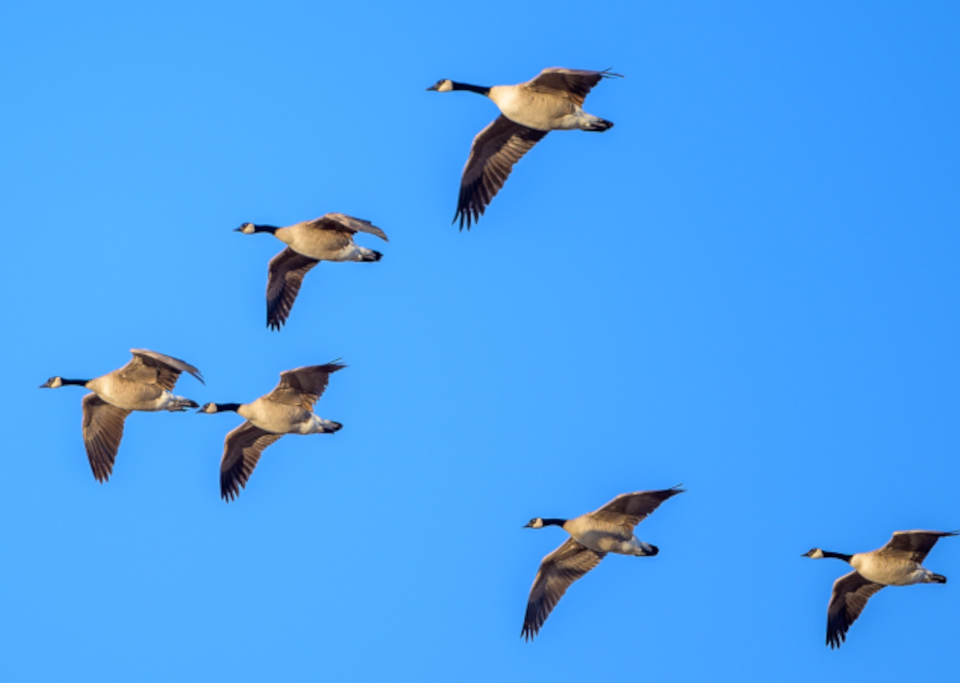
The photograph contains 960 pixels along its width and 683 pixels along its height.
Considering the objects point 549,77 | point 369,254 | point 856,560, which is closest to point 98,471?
point 369,254

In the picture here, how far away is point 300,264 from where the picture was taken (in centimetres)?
2642

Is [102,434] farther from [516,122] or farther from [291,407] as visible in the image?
[516,122]

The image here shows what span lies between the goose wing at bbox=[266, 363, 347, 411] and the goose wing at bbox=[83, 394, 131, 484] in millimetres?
3338

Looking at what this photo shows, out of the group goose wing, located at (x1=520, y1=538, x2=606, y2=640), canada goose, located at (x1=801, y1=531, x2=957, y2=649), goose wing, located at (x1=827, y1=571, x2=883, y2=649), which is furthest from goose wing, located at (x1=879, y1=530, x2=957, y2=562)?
goose wing, located at (x1=520, y1=538, x2=606, y2=640)

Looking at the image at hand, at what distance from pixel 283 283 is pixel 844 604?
1185 cm

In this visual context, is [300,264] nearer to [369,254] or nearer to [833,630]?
[369,254]

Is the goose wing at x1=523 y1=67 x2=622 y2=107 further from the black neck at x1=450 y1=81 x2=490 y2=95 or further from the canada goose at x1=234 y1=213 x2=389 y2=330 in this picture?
the canada goose at x1=234 y1=213 x2=389 y2=330

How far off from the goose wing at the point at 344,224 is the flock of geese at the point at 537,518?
20mm

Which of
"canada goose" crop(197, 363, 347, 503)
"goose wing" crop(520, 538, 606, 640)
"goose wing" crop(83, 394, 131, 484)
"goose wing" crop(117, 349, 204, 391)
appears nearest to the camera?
"goose wing" crop(117, 349, 204, 391)

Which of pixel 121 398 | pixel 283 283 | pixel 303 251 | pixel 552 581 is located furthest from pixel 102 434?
pixel 552 581

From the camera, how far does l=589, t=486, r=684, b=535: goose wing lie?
21469mm

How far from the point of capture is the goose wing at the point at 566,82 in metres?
20.4

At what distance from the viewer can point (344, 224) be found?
21.6 meters

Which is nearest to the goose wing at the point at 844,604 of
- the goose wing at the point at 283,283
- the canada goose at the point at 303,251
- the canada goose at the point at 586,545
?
the canada goose at the point at 586,545
